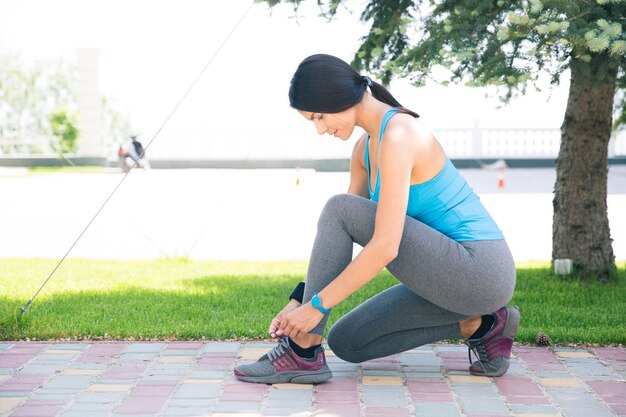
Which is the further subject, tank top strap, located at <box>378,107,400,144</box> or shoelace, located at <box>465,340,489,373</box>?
shoelace, located at <box>465,340,489,373</box>

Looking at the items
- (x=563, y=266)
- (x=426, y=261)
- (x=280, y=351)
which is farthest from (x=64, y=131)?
(x=426, y=261)

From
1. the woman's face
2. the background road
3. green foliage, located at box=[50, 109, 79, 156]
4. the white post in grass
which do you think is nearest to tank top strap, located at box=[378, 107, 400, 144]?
the woman's face

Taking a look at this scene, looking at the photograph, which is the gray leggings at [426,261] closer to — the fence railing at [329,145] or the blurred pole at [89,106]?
the fence railing at [329,145]

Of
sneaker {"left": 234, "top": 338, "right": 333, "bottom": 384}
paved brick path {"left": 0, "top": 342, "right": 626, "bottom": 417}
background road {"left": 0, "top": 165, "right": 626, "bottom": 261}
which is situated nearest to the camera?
paved brick path {"left": 0, "top": 342, "right": 626, "bottom": 417}

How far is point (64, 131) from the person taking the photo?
78.8ft

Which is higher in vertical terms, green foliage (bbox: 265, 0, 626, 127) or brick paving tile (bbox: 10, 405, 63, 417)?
green foliage (bbox: 265, 0, 626, 127)

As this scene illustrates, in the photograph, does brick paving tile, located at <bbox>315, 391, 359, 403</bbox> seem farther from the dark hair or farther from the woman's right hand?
the dark hair

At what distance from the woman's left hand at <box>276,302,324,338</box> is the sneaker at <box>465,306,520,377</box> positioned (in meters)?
0.67

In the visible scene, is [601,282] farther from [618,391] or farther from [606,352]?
[618,391]

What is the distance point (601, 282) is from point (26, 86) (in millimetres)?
22136

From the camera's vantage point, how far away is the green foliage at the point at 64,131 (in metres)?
23.9

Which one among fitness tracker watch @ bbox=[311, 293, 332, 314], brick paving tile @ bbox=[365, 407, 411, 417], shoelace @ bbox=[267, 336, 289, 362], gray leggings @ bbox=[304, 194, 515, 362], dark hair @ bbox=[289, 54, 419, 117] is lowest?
brick paving tile @ bbox=[365, 407, 411, 417]

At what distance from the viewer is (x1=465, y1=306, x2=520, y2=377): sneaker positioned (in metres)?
3.19

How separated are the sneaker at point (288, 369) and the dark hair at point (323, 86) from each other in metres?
0.87
